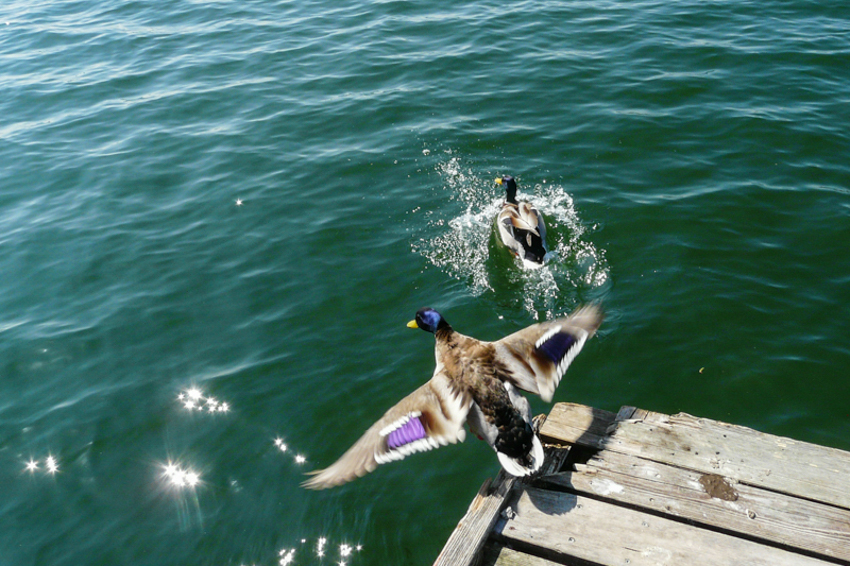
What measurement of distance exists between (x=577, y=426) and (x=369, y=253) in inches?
182

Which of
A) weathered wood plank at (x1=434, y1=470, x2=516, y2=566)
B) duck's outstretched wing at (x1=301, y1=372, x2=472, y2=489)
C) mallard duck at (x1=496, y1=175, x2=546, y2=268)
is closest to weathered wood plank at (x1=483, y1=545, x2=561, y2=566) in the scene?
weathered wood plank at (x1=434, y1=470, x2=516, y2=566)

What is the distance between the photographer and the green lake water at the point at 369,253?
20.6 feet

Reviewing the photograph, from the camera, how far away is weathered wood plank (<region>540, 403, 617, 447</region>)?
5.13 metres

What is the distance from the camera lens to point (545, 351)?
5730 mm

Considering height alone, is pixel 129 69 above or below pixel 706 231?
above

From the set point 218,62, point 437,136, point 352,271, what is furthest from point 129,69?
point 352,271

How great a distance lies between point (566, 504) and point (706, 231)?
18.9 ft

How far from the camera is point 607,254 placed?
28.0ft

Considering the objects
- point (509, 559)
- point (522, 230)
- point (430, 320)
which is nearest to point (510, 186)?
point (522, 230)

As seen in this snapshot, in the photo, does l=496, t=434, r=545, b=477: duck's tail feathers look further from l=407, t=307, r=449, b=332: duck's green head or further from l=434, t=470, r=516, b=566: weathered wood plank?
l=407, t=307, r=449, b=332: duck's green head

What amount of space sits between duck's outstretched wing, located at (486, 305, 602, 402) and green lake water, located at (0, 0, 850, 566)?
1110 mm

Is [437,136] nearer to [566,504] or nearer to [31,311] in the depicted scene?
[31,311]

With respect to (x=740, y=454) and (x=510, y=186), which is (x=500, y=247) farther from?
(x=740, y=454)

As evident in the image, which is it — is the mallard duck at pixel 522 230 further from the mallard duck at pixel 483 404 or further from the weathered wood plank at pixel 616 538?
the weathered wood plank at pixel 616 538
